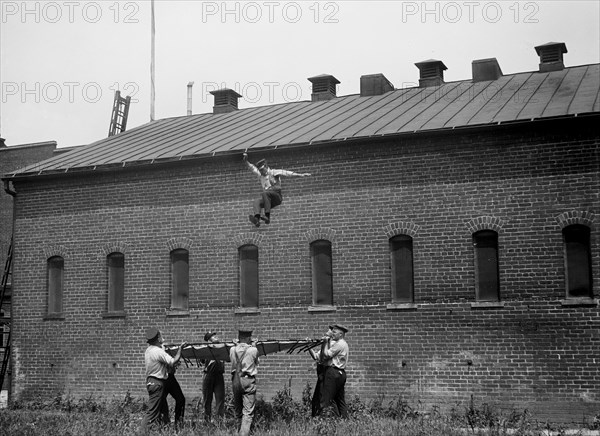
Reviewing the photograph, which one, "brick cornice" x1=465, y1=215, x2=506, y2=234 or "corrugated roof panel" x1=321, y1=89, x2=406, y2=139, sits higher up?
"corrugated roof panel" x1=321, y1=89, x2=406, y2=139

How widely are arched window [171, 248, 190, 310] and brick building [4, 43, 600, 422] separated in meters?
0.05

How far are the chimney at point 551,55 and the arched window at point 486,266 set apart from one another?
748cm

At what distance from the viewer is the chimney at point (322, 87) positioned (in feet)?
87.6

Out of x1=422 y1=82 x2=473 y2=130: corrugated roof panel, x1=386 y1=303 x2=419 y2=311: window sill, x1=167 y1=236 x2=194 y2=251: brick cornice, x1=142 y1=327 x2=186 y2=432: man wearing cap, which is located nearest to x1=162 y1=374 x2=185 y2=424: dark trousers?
x1=142 y1=327 x2=186 y2=432: man wearing cap

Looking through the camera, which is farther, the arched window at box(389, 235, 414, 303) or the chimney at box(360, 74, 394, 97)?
the chimney at box(360, 74, 394, 97)

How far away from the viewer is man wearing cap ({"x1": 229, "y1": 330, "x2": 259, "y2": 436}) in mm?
Result: 14344

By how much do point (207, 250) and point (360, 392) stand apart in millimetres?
5176

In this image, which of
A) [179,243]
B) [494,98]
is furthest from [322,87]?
[179,243]

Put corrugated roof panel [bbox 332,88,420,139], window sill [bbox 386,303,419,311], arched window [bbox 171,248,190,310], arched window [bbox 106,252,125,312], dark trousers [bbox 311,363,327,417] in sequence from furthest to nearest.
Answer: arched window [bbox 106,252,125,312], arched window [bbox 171,248,190,310], corrugated roof panel [bbox 332,88,420,139], window sill [bbox 386,303,419,311], dark trousers [bbox 311,363,327,417]

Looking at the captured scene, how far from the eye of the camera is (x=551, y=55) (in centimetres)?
2408

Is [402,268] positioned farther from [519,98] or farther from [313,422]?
[313,422]

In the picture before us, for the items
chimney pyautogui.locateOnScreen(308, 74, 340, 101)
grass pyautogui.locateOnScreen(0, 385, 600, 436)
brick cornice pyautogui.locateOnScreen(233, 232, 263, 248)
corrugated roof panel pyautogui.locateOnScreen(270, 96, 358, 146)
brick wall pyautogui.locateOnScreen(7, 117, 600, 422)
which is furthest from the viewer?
chimney pyautogui.locateOnScreen(308, 74, 340, 101)

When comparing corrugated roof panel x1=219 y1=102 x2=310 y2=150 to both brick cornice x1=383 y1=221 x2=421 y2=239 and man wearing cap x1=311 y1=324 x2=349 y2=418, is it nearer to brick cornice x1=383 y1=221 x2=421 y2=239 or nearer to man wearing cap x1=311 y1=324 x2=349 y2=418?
brick cornice x1=383 y1=221 x2=421 y2=239

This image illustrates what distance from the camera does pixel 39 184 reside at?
23266 millimetres
